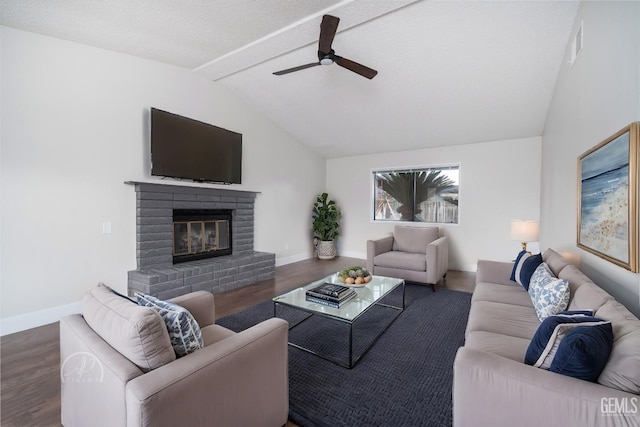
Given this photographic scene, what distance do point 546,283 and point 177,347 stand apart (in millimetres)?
2259

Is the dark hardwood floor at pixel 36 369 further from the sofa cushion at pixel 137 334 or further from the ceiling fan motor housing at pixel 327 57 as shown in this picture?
the ceiling fan motor housing at pixel 327 57

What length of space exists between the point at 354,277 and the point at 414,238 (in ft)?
6.57

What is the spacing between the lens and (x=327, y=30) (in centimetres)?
A: 235

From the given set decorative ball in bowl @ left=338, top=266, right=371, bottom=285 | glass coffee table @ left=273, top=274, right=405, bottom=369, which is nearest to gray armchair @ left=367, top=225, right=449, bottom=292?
glass coffee table @ left=273, top=274, right=405, bottom=369

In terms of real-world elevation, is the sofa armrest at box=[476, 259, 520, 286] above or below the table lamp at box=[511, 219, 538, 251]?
below

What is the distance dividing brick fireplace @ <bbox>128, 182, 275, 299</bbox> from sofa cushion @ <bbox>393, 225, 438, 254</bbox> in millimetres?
2088

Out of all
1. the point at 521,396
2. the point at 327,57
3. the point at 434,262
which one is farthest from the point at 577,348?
the point at 434,262

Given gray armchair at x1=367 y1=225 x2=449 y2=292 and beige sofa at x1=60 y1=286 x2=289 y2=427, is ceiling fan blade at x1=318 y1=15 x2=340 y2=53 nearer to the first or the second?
beige sofa at x1=60 y1=286 x2=289 y2=427

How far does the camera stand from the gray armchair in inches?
153

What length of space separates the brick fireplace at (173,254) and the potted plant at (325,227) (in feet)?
5.71

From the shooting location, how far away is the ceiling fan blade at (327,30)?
88.7 inches

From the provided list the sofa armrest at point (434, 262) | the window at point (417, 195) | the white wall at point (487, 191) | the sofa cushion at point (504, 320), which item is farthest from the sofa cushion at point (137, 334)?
the window at point (417, 195)

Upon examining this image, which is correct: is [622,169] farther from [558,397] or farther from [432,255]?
[432,255]

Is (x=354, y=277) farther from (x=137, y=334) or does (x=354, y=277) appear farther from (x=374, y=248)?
(x=137, y=334)
